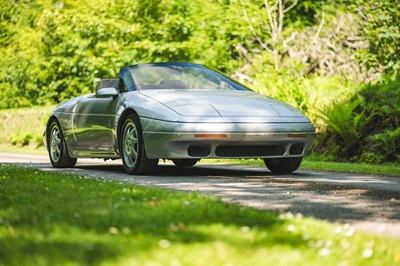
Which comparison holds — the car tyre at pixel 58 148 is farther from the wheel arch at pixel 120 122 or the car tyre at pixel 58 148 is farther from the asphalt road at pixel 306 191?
the wheel arch at pixel 120 122

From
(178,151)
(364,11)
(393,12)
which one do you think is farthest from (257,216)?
(364,11)

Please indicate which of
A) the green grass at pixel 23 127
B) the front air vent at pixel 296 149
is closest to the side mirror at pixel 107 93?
the front air vent at pixel 296 149

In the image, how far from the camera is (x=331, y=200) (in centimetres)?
667

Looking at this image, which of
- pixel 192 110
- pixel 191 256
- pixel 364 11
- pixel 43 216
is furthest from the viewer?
pixel 364 11

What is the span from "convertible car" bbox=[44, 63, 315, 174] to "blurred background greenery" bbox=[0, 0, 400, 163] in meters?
3.56

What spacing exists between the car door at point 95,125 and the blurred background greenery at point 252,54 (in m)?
4.44

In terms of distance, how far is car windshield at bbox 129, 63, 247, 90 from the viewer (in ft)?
33.0

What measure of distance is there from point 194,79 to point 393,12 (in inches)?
250

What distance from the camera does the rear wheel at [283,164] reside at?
9.91m

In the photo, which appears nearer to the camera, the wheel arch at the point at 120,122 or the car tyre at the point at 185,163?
the wheel arch at the point at 120,122

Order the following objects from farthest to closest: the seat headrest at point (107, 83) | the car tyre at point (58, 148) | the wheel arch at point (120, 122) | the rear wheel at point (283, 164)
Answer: the car tyre at point (58, 148) < the seat headrest at point (107, 83) < the rear wheel at point (283, 164) < the wheel arch at point (120, 122)

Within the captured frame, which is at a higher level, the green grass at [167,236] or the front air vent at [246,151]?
the green grass at [167,236]

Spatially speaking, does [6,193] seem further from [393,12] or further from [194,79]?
[393,12]

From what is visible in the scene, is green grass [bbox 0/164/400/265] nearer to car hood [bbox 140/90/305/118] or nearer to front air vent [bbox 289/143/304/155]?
car hood [bbox 140/90/305/118]
